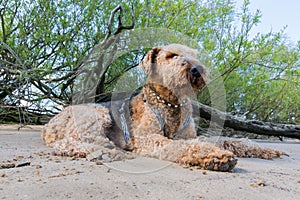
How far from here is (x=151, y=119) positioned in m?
3.97

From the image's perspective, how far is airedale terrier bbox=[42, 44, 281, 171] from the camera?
362cm

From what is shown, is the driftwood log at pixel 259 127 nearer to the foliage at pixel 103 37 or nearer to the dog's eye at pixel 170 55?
the foliage at pixel 103 37

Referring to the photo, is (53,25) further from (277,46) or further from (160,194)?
(160,194)

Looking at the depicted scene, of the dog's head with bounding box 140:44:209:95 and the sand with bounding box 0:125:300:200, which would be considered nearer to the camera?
the sand with bounding box 0:125:300:200

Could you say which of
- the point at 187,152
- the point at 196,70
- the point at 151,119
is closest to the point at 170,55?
the point at 196,70

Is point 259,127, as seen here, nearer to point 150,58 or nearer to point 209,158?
point 150,58

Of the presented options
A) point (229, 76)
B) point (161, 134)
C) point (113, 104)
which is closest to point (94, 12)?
point (113, 104)

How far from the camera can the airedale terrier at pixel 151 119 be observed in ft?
11.9

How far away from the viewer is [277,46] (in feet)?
21.2

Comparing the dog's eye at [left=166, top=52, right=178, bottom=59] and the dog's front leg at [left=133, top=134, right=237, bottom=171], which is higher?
the dog's eye at [left=166, top=52, right=178, bottom=59]

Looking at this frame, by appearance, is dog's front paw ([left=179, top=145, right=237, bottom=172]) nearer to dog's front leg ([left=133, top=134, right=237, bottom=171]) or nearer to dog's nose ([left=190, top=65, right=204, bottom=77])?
dog's front leg ([left=133, top=134, right=237, bottom=171])

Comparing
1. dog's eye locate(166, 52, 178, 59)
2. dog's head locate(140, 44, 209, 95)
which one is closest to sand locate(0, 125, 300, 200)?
dog's head locate(140, 44, 209, 95)

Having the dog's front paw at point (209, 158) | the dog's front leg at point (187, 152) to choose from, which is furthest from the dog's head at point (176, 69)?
the dog's front paw at point (209, 158)

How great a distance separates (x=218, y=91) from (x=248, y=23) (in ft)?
9.59
